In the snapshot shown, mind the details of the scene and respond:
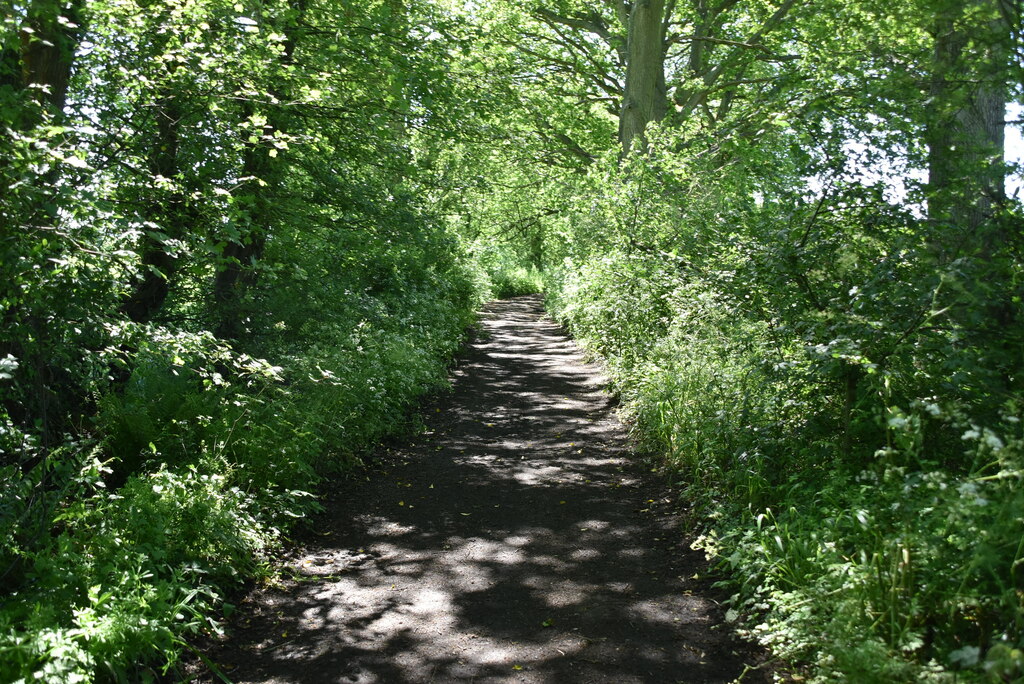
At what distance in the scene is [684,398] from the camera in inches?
322

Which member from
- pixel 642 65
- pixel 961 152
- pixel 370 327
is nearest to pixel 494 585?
pixel 961 152

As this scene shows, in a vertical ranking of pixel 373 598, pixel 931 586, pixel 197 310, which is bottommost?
pixel 373 598

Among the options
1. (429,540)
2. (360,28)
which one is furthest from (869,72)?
(360,28)

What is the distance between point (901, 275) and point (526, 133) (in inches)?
618

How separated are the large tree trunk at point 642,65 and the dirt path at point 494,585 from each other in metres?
9.12

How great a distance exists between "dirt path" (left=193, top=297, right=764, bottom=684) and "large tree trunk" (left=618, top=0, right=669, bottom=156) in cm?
912

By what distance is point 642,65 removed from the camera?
16.3 meters

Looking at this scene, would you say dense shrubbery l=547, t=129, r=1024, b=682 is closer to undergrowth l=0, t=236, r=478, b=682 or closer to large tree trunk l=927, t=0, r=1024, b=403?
large tree trunk l=927, t=0, r=1024, b=403

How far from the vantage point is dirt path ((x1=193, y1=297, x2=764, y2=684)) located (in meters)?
4.52

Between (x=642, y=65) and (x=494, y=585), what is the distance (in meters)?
13.5

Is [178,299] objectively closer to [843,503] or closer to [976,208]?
[843,503]

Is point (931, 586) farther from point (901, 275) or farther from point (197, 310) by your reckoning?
point (197, 310)

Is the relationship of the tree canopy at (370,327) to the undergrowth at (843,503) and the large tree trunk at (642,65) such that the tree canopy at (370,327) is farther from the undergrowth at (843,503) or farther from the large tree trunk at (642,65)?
the large tree trunk at (642,65)

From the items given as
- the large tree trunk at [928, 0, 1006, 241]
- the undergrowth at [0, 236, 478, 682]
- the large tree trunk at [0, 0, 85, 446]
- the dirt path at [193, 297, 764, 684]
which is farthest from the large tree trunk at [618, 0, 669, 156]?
the large tree trunk at [0, 0, 85, 446]
